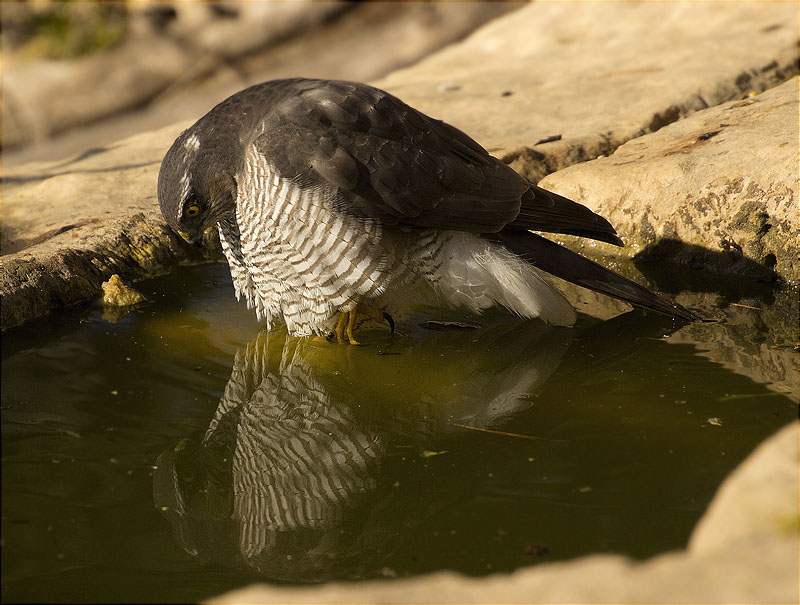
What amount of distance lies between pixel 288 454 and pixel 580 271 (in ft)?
5.32

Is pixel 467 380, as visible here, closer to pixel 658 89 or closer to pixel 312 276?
pixel 312 276

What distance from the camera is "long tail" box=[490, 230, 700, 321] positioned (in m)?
3.63

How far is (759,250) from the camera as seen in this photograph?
411 cm

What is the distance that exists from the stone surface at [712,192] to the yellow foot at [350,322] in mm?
1353

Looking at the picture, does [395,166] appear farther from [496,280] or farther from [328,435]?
[328,435]

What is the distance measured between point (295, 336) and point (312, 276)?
1.53ft

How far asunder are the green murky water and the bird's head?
0.52 metres

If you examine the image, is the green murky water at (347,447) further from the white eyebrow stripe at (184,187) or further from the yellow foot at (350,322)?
the white eyebrow stripe at (184,187)

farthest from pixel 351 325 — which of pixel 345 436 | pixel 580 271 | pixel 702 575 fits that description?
pixel 702 575

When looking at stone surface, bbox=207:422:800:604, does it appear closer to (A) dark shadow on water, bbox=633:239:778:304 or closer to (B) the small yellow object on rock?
(A) dark shadow on water, bbox=633:239:778:304

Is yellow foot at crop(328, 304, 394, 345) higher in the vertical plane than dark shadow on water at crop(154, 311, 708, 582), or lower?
higher

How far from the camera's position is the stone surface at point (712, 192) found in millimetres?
4047

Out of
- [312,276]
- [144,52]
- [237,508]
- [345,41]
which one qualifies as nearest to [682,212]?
[312,276]

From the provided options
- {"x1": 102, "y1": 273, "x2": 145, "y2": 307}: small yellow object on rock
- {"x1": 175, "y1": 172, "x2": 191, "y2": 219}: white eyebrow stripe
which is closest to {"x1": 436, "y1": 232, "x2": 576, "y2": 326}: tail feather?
{"x1": 175, "y1": 172, "x2": 191, "y2": 219}: white eyebrow stripe
